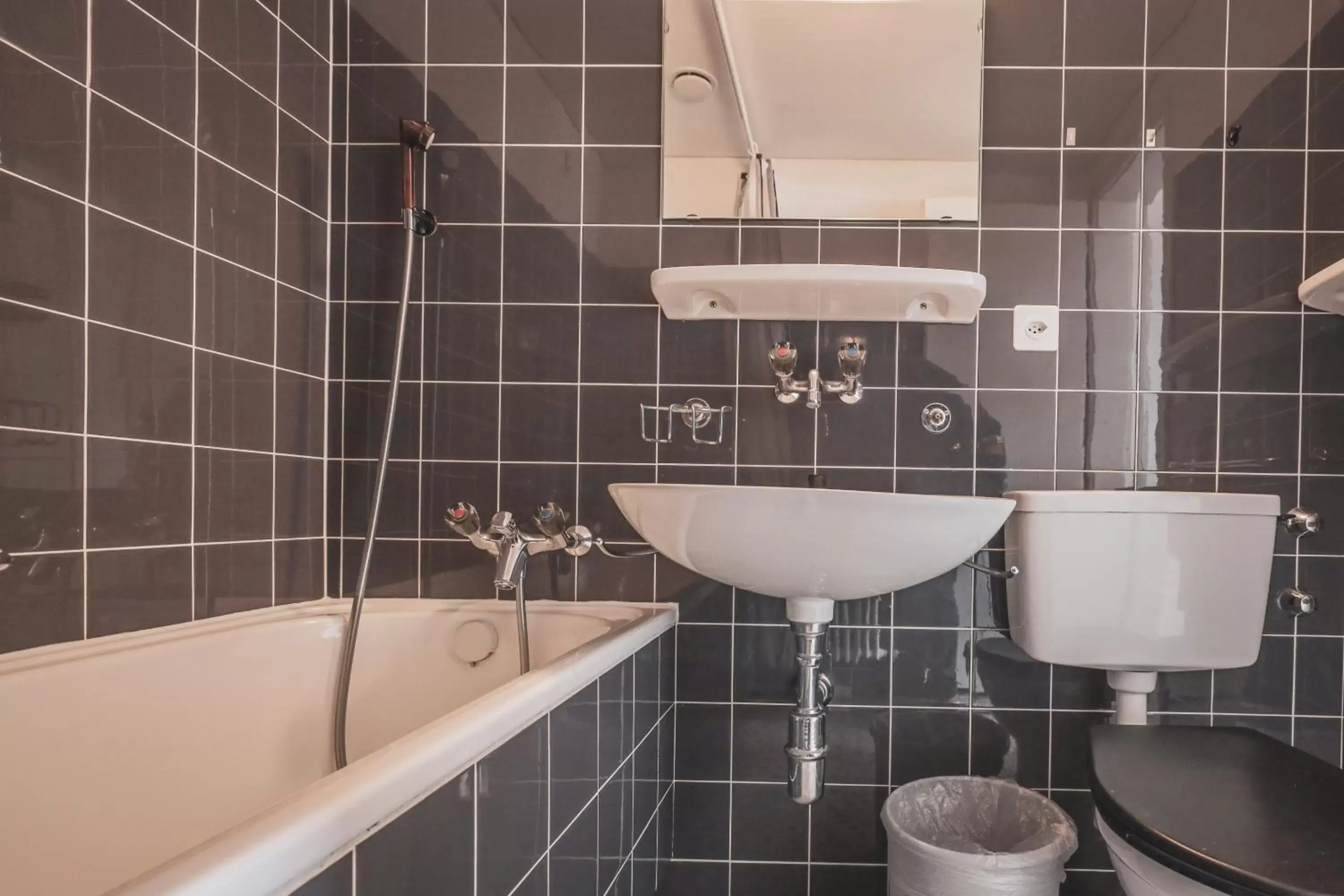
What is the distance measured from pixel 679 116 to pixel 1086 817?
152 cm

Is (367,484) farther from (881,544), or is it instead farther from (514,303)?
(881,544)

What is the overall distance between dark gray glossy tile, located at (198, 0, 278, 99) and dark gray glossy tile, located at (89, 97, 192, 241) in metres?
0.21

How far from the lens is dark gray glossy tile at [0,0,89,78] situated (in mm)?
1041

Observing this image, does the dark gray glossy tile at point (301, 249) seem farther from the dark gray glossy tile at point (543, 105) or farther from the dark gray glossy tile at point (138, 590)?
the dark gray glossy tile at point (138, 590)

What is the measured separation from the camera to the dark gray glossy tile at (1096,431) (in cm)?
162

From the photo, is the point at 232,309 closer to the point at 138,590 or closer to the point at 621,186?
the point at 138,590

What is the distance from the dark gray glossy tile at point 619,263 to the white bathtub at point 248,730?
23.2 inches

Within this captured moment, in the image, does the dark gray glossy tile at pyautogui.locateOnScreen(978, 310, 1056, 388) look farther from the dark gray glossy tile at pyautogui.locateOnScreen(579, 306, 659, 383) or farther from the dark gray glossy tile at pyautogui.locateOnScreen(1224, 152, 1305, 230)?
the dark gray glossy tile at pyautogui.locateOnScreen(579, 306, 659, 383)

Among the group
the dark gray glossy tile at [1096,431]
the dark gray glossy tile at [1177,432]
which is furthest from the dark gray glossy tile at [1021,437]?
the dark gray glossy tile at [1177,432]

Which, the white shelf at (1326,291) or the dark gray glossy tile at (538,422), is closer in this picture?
the white shelf at (1326,291)

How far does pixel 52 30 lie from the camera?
1.09 metres

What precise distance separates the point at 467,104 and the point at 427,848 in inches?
57.6

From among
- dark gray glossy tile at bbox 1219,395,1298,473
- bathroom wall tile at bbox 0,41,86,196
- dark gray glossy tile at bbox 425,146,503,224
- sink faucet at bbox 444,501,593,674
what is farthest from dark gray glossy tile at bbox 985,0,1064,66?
bathroom wall tile at bbox 0,41,86,196

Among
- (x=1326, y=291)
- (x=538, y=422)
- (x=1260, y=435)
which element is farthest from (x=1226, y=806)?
(x=538, y=422)
